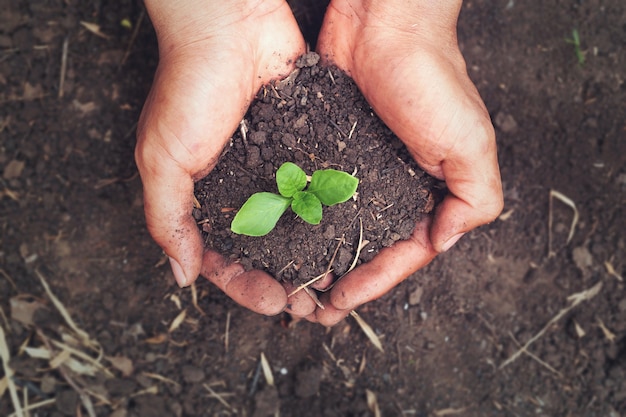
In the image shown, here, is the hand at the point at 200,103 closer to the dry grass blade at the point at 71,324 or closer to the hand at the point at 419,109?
the hand at the point at 419,109

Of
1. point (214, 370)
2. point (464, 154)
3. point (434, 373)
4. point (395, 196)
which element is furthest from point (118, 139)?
point (434, 373)

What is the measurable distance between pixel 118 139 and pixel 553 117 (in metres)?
2.53

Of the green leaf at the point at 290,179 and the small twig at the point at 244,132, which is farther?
the small twig at the point at 244,132

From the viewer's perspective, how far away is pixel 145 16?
11.6ft

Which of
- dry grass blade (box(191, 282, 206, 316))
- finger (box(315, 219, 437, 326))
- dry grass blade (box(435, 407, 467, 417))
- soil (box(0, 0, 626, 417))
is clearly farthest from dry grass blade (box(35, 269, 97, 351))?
dry grass blade (box(435, 407, 467, 417))

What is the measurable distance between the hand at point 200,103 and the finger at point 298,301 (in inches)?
1.1

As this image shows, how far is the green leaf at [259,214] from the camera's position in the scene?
8.13 feet

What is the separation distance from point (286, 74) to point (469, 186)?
0.98m

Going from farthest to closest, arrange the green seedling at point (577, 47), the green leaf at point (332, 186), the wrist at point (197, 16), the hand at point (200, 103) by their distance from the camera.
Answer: the green seedling at point (577, 47)
the wrist at point (197, 16)
the hand at point (200, 103)
the green leaf at point (332, 186)

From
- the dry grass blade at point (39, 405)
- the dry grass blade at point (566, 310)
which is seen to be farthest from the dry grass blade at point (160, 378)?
the dry grass blade at point (566, 310)

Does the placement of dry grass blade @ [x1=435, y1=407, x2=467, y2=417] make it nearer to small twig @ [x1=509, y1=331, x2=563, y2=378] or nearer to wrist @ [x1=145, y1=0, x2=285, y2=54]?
small twig @ [x1=509, y1=331, x2=563, y2=378]

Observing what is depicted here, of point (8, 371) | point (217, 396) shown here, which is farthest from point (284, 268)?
point (8, 371)

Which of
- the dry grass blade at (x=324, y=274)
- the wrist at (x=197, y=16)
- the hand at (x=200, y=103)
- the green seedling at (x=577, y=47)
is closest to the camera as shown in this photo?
the hand at (x=200, y=103)

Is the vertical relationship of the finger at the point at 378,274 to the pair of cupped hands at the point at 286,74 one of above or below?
below
